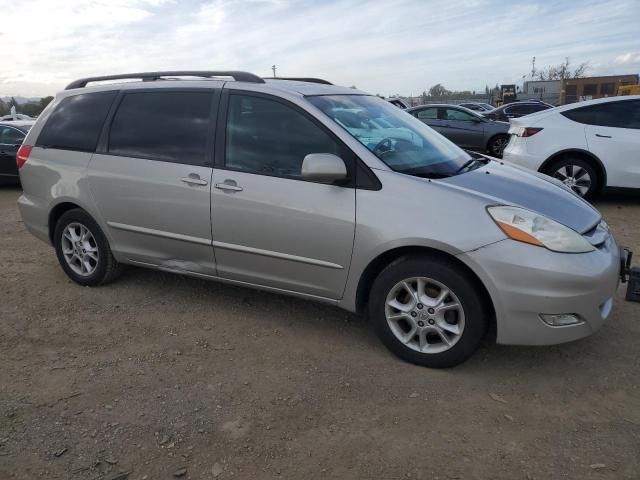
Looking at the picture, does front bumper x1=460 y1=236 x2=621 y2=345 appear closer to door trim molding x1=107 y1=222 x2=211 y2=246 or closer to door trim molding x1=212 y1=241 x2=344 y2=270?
door trim molding x1=212 y1=241 x2=344 y2=270

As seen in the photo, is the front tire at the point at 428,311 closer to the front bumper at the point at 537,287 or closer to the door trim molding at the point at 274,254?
the front bumper at the point at 537,287

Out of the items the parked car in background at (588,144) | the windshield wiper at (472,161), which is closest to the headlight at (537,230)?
the windshield wiper at (472,161)

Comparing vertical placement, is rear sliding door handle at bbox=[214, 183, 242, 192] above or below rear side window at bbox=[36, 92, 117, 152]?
below

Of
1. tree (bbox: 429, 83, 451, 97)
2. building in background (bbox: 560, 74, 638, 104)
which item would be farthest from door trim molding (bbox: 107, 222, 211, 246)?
tree (bbox: 429, 83, 451, 97)

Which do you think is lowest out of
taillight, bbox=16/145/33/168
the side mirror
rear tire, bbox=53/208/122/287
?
rear tire, bbox=53/208/122/287

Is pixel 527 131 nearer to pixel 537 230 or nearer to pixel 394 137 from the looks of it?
pixel 394 137

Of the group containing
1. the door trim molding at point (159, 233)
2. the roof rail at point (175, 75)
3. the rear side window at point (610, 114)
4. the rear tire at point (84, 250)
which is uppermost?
the roof rail at point (175, 75)

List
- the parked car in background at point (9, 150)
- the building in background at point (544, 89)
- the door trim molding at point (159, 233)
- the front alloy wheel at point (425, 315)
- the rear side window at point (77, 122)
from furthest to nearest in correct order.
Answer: the building in background at point (544, 89)
the parked car in background at point (9, 150)
the rear side window at point (77, 122)
the door trim molding at point (159, 233)
the front alloy wheel at point (425, 315)

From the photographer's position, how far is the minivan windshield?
3512 millimetres

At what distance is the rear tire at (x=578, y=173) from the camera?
7.39 m

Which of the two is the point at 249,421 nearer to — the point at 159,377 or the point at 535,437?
the point at 159,377

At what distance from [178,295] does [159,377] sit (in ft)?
4.49

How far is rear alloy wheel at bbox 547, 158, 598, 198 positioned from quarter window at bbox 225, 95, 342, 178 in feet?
16.0

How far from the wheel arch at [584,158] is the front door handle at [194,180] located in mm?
5478
